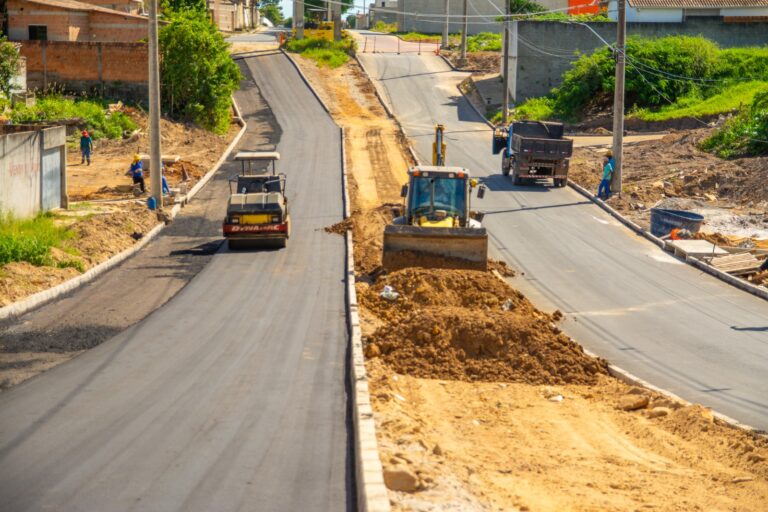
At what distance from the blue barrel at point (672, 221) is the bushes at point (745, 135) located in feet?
42.5

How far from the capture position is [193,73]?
172 ft

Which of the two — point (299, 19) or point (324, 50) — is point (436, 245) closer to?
point (324, 50)

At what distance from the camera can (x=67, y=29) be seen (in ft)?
190

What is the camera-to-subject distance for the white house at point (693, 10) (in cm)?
6825

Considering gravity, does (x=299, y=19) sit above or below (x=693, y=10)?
below

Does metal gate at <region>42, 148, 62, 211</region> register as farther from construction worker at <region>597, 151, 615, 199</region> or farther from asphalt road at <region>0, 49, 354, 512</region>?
construction worker at <region>597, 151, 615, 199</region>

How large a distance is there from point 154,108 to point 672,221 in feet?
54.3

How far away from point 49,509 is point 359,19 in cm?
13016

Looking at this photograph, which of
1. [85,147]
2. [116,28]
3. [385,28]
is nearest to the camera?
[85,147]

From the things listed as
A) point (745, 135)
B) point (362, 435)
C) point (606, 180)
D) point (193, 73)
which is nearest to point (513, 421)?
point (362, 435)

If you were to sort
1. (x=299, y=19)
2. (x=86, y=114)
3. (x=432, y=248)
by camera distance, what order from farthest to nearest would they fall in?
1. (x=299, y=19)
2. (x=86, y=114)
3. (x=432, y=248)

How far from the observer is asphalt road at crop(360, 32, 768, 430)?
18.0 m

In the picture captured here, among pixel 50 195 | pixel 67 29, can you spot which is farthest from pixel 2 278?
pixel 67 29

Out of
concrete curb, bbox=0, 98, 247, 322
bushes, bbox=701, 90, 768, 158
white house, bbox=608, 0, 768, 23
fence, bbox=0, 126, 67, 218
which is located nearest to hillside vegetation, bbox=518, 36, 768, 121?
white house, bbox=608, 0, 768, 23
